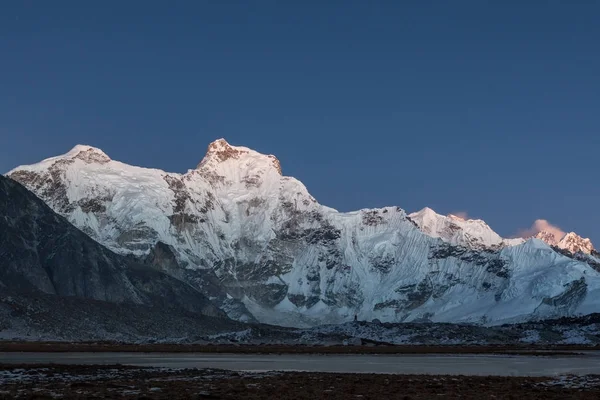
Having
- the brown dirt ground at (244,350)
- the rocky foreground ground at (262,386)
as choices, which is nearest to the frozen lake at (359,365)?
the rocky foreground ground at (262,386)

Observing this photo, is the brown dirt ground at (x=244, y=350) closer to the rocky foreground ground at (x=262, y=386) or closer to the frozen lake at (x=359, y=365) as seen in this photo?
the frozen lake at (x=359, y=365)

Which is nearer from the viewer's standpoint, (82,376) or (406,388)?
(406,388)

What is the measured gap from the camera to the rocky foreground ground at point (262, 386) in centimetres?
4700

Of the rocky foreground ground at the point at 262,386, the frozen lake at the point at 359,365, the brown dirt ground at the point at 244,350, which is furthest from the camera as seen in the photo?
the brown dirt ground at the point at 244,350

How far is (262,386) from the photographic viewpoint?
Answer: 53.3 m

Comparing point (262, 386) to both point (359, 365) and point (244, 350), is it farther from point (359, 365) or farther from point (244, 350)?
point (244, 350)

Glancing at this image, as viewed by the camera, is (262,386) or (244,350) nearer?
(262,386)

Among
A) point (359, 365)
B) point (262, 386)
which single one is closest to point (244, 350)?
point (359, 365)

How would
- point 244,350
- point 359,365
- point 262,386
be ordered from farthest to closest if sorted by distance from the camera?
1. point 244,350
2. point 359,365
3. point 262,386

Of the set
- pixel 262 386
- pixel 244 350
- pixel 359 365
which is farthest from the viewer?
pixel 244 350

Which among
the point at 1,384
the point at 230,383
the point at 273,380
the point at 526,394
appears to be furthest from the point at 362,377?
the point at 1,384

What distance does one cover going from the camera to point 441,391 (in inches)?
2007

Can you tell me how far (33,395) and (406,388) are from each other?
23157mm

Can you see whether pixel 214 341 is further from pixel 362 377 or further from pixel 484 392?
pixel 484 392
